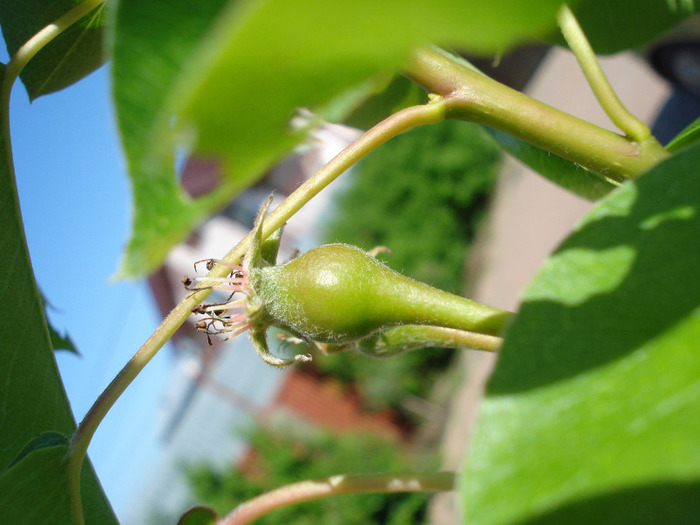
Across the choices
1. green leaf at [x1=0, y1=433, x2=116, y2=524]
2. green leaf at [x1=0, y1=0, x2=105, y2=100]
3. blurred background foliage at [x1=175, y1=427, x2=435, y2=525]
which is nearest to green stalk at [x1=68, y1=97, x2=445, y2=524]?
green leaf at [x1=0, y1=433, x2=116, y2=524]

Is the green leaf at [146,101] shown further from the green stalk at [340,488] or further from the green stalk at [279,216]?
the green stalk at [340,488]

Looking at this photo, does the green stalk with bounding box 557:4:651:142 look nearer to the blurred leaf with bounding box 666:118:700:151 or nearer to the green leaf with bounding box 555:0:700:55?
the blurred leaf with bounding box 666:118:700:151

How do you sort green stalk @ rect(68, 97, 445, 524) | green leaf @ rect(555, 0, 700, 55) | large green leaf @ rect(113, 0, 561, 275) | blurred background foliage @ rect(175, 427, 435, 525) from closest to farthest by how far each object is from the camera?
large green leaf @ rect(113, 0, 561, 275), green stalk @ rect(68, 97, 445, 524), green leaf @ rect(555, 0, 700, 55), blurred background foliage @ rect(175, 427, 435, 525)

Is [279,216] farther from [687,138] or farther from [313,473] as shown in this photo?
[313,473]

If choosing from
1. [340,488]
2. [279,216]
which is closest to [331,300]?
[279,216]

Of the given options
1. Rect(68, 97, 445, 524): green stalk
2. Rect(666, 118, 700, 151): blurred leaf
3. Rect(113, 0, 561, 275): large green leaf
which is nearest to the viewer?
Rect(113, 0, 561, 275): large green leaf

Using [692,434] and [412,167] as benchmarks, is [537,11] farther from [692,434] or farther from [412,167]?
[412,167]

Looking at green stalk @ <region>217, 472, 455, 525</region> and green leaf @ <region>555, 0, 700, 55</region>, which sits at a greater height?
green leaf @ <region>555, 0, 700, 55</region>

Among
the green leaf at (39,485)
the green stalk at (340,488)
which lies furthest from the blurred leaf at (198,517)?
the green leaf at (39,485)
